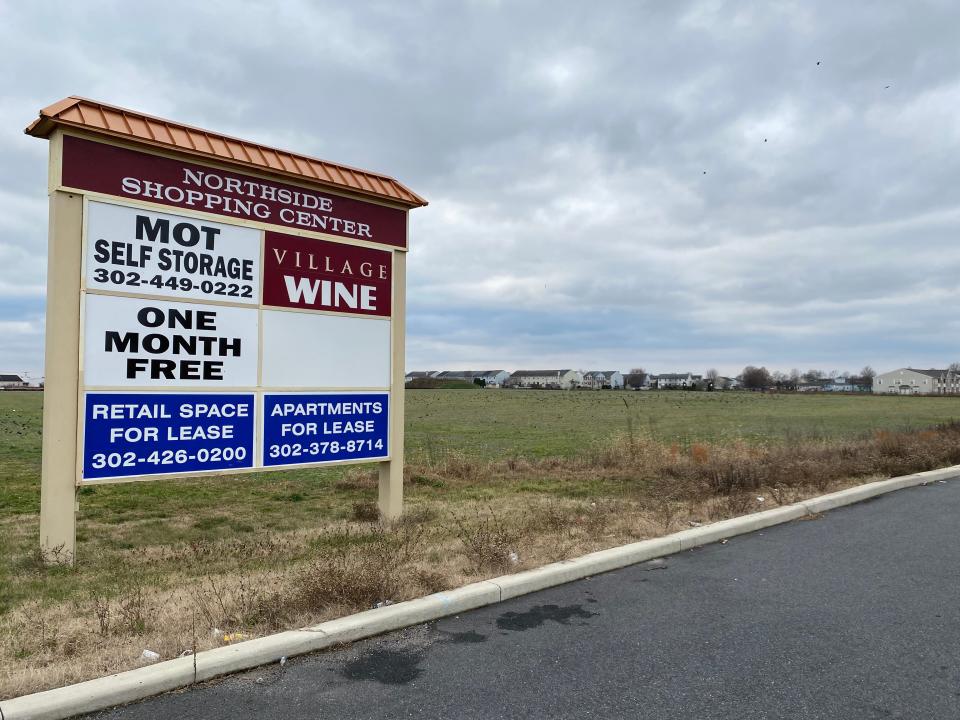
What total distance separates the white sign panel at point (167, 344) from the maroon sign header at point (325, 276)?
0.47 meters

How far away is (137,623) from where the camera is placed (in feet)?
14.6

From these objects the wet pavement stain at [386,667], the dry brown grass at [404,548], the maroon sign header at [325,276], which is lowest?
the wet pavement stain at [386,667]

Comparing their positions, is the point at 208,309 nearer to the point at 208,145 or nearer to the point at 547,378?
the point at 208,145

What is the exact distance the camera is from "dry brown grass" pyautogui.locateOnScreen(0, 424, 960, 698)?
433 cm

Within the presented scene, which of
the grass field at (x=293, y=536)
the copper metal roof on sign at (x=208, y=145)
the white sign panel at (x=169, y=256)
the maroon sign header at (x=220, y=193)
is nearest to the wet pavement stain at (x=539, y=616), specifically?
the grass field at (x=293, y=536)

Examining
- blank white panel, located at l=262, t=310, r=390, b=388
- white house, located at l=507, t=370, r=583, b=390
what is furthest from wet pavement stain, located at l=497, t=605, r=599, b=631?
white house, located at l=507, t=370, r=583, b=390

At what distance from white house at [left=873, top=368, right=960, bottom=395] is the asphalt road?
160144 millimetres

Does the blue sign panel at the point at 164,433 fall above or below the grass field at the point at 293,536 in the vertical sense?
above

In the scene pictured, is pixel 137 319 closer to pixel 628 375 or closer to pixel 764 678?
pixel 764 678

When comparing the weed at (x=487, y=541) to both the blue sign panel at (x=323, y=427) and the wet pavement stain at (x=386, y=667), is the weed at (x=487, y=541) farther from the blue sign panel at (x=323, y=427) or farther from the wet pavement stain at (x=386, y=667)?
the wet pavement stain at (x=386, y=667)

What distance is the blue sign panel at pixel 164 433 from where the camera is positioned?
648cm

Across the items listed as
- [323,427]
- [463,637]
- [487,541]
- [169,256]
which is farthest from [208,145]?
[463,637]

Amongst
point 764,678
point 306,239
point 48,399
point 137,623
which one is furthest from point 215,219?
point 764,678

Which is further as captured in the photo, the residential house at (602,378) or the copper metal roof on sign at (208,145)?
the residential house at (602,378)
